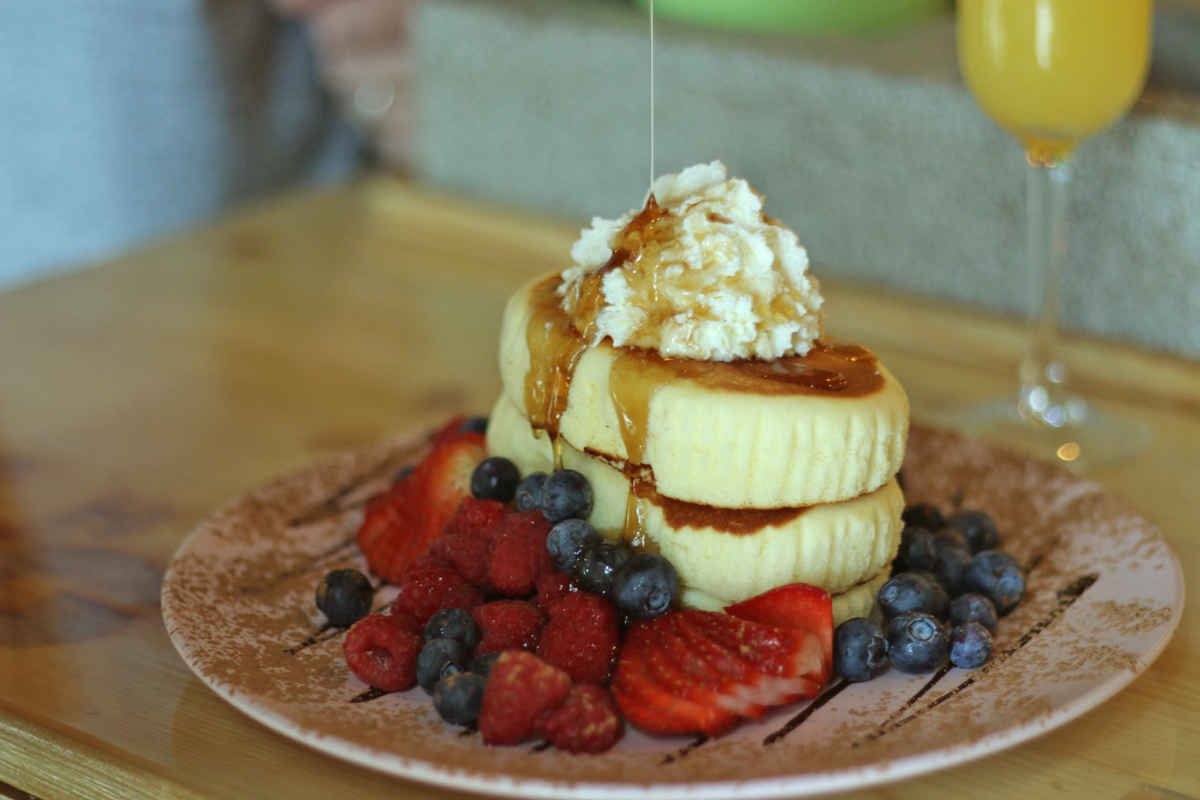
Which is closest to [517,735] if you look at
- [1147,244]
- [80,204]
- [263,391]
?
[263,391]

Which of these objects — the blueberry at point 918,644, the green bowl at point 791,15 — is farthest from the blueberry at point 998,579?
the green bowl at point 791,15

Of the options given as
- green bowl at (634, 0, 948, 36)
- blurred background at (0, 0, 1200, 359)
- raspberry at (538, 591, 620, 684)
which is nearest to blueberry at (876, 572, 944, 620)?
raspberry at (538, 591, 620, 684)

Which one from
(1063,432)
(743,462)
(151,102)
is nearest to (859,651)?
(743,462)

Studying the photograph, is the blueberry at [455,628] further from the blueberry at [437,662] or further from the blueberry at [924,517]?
the blueberry at [924,517]

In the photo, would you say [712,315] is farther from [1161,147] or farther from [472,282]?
[472,282]

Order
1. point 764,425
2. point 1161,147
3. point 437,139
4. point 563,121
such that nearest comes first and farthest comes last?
point 764,425 → point 1161,147 → point 563,121 → point 437,139

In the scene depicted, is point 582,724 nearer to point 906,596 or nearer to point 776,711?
point 776,711
